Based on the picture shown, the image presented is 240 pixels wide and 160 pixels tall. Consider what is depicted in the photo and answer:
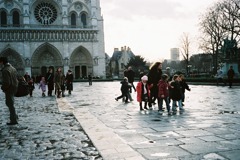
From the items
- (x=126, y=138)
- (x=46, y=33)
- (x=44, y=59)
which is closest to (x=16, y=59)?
(x=44, y=59)

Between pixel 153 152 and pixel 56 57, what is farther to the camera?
pixel 56 57

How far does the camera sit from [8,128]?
7785 millimetres

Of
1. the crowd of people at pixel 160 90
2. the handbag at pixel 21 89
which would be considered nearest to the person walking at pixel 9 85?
the handbag at pixel 21 89

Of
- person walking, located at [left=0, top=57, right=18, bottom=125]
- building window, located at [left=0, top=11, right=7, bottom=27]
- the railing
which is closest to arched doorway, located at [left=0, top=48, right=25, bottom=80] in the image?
the railing

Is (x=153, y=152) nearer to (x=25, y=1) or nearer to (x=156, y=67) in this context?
(x=156, y=67)

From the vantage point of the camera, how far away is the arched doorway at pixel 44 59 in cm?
5319

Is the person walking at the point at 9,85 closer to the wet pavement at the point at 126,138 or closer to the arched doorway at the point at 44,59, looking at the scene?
the wet pavement at the point at 126,138

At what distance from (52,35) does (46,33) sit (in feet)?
3.38

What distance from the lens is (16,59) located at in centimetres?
5266

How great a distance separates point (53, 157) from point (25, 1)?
51.5 m

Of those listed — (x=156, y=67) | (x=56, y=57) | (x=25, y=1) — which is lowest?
(x=156, y=67)

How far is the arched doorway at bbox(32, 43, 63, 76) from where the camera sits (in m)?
53.2

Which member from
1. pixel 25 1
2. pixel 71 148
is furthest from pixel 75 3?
pixel 71 148

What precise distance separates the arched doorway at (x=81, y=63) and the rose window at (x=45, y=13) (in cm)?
712
